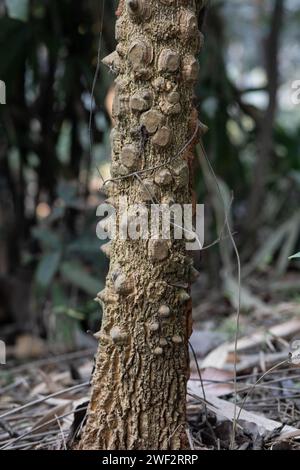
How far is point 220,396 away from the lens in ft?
4.33

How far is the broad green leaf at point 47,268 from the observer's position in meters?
2.59

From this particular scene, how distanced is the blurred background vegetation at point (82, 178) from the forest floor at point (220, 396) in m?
0.54

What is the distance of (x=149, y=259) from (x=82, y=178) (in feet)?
7.41

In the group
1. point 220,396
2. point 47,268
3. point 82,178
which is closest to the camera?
point 220,396

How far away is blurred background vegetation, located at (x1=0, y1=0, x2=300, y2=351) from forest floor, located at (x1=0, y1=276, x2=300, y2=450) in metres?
0.54

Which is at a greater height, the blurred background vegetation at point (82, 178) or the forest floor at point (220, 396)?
the blurred background vegetation at point (82, 178)

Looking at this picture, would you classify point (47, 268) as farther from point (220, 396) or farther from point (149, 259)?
point (149, 259)

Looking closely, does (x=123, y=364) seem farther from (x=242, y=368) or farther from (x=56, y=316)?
(x=56, y=316)

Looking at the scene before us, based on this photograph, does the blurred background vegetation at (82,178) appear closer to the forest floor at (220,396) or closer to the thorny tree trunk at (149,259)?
the forest floor at (220,396)

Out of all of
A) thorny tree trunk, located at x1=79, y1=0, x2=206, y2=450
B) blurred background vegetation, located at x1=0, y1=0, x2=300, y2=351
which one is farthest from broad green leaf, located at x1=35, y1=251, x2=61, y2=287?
thorny tree trunk, located at x1=79, y1=0, x2=206, y2=450

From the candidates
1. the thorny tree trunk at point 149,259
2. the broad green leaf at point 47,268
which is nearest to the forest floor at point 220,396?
the thorny tree trunk at point 149,259

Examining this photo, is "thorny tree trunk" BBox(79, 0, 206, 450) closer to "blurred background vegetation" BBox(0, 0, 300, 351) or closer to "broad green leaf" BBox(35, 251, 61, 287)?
"blurred background vegetation" BBox(0, 0, 300, 351)

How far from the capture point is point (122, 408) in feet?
3.31

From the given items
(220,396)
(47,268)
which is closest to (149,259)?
(220,396)
